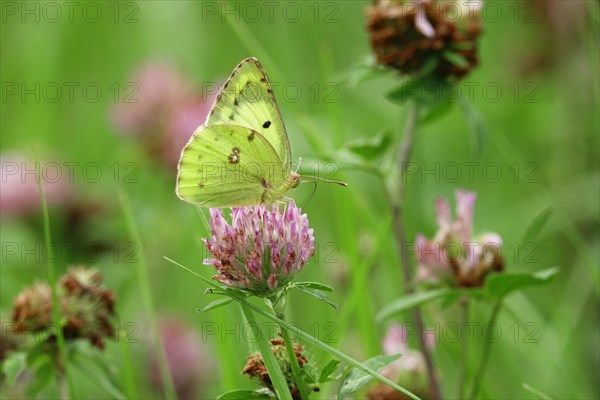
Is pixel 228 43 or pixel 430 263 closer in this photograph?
pixel 430 263

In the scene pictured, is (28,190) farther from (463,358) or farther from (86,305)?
(463,358)

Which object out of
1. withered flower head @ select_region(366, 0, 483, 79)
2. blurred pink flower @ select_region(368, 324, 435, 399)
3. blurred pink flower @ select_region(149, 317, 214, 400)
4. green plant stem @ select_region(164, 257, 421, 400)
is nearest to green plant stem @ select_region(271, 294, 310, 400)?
green plant stem @ select_region(164, 257, 421, 400)

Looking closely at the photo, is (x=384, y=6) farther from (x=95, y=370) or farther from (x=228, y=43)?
(x=228, y=43)

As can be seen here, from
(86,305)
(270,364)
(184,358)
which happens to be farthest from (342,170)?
(270,364)

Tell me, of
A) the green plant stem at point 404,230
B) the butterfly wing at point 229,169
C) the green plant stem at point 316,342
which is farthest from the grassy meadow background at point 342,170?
the green plant stem at point 316,342

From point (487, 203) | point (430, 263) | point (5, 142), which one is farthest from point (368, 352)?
point (5, 142)

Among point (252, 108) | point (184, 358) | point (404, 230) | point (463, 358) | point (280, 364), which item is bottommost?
point (184, 358)
